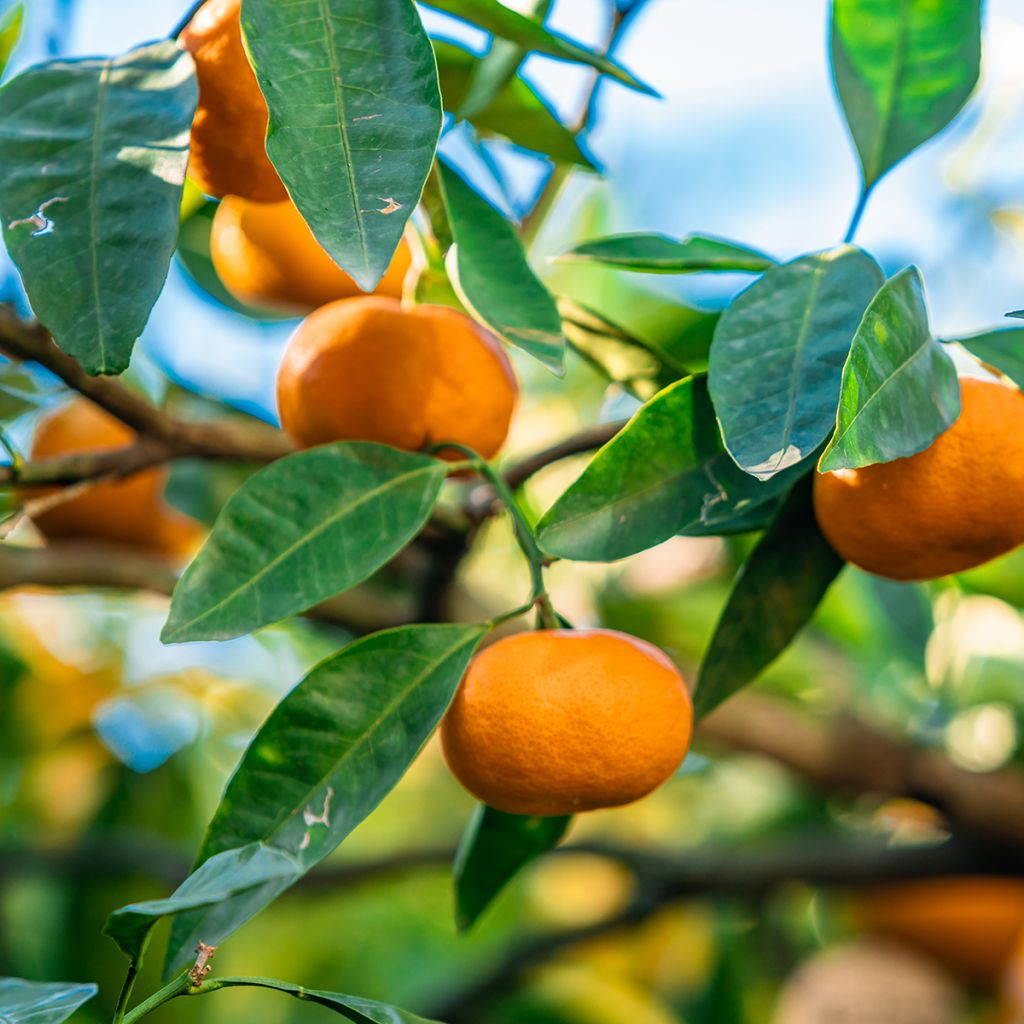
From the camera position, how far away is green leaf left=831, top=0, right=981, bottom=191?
663mm

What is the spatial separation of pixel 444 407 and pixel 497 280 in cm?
8

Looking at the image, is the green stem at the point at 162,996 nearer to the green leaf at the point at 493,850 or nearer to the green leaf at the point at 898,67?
the green leaf at the point at 493,850

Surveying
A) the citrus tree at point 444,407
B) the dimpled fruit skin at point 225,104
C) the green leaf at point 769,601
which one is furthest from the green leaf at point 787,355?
the dimpled fruit skin at point 225,104

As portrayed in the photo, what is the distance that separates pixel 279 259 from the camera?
746 mm

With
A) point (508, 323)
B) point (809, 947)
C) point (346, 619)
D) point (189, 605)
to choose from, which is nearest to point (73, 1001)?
point (189, 605)

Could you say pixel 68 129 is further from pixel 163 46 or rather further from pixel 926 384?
pixel 926 384

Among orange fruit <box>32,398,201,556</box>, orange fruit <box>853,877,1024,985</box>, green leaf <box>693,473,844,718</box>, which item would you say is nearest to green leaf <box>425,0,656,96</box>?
green leaf <box>693,473,844,718</box>

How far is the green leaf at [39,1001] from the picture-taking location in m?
0.47

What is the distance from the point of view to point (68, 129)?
0.51 m

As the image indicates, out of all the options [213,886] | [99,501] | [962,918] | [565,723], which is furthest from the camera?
[962,918]

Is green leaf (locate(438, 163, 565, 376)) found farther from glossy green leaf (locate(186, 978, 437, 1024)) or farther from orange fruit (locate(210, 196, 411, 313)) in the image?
glossy green leaf (locate(186, 978, 437, 1024))

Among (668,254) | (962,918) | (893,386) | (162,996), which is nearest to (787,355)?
(893,386)

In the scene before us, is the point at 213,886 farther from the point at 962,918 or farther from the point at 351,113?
the point at 962,918

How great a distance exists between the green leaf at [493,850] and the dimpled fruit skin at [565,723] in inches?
4.8
